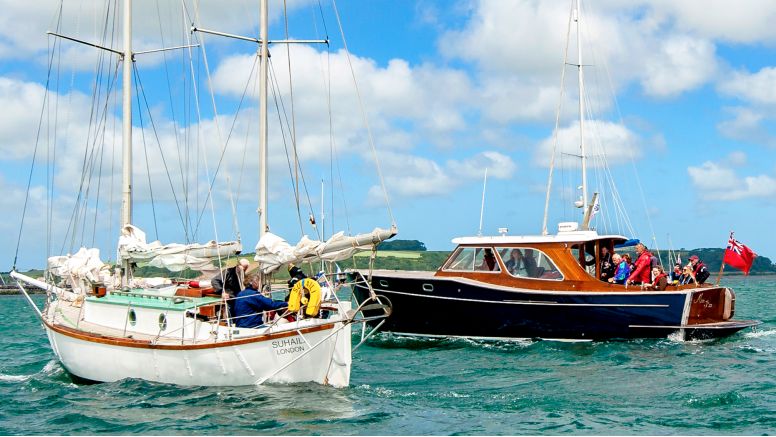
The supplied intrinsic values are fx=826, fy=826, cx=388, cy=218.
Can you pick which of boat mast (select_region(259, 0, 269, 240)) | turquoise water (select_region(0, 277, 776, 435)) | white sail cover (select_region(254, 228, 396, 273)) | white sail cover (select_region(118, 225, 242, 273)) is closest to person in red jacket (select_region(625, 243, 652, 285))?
turquoise water (select_region(0, 277, 776, 435))

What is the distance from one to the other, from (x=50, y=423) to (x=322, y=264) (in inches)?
229

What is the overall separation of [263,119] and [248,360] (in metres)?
6.55

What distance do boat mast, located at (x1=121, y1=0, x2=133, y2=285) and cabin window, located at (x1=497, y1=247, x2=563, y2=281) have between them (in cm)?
1033

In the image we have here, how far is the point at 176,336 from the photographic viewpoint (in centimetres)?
1588

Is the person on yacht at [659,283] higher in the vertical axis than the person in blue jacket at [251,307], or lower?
higher

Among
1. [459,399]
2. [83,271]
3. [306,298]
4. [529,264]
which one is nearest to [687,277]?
[529,264]

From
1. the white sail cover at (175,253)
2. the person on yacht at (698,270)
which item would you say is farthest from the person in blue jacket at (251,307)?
the person on yacht at (698,270)

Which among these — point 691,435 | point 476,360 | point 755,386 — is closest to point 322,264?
point 476,360

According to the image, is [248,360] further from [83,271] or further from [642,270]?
[642,270]

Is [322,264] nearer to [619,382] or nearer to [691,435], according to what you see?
[619,382]

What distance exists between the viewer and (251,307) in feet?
51.3

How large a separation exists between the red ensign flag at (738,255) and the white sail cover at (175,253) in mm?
14509

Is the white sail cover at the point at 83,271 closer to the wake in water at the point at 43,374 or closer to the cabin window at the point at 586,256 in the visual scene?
the wake in water at the point at 43,374

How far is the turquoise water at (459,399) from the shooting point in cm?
1284
